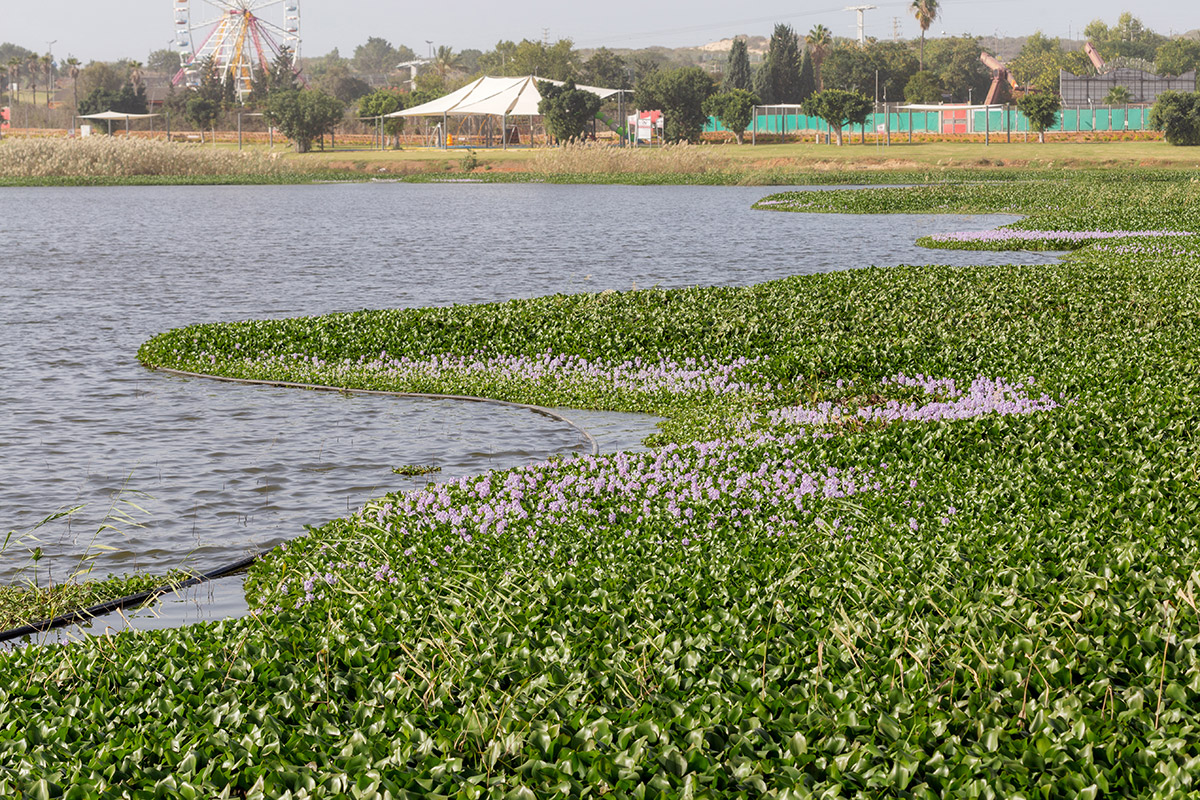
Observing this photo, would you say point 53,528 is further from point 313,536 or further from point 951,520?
point 951,520

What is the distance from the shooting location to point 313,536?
10406 mm

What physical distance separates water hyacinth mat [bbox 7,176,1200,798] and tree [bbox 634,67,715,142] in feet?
356

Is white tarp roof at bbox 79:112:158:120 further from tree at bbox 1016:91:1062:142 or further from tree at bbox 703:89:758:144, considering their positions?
tree at bbox 1016:91:1062:142

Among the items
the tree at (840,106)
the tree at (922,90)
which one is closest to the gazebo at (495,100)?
the tree at (840,106)

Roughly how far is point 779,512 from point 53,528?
6787 millimetres

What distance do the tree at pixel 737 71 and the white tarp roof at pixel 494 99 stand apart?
23248 millimetres

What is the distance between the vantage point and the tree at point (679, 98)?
11919cm

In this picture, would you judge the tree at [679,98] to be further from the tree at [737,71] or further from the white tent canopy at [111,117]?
the white tent canopy at [111,117]

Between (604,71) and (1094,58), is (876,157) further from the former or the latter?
(1094,58)

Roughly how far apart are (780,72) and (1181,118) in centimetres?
5566

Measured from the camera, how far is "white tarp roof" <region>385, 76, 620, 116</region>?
114438 millimetres

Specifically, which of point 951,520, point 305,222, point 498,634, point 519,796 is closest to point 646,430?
point 951,520

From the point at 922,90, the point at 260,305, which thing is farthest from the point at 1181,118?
the point at 260,305

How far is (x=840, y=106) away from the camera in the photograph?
108938 mm
